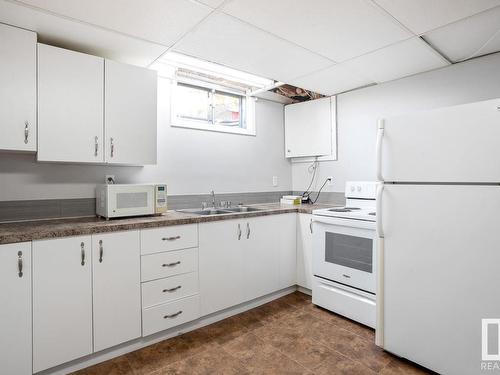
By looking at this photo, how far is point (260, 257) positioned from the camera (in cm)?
278

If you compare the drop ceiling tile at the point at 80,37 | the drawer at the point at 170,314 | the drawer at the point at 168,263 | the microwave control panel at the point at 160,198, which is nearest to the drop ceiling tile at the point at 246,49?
the drop ceiling tile at the point at 80,37

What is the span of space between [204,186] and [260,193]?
0.82 metres

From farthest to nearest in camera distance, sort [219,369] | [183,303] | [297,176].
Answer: [297,176], [183,303], [219,369]

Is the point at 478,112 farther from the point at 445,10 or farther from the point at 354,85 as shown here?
the point at 354,85

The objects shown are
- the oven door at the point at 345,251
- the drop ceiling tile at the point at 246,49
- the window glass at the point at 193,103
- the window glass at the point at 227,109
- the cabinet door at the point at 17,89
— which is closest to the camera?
the cabinet door at the point at 17,89

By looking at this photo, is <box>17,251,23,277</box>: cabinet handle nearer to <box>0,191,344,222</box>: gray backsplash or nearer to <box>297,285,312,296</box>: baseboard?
<box>0,191,344,222</box>: gray backsplash

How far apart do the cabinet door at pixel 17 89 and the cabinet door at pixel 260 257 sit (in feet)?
5.80

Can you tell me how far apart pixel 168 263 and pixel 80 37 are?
1.73m

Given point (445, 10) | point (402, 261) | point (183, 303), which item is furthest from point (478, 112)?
point (183, 303)

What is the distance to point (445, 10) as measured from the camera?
172 cm

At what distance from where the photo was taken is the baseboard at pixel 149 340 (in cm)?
183

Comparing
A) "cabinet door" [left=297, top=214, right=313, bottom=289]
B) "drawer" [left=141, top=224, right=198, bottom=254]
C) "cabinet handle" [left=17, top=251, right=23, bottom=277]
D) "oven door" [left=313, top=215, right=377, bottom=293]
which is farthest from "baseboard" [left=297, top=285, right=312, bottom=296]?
"cabinet handle" [left=17, top=251, right=23, bottom=277]

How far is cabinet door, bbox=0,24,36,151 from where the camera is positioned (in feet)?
5.88

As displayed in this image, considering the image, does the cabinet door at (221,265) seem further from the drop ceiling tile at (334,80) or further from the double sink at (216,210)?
the drop ceiling tile at (334,80)
